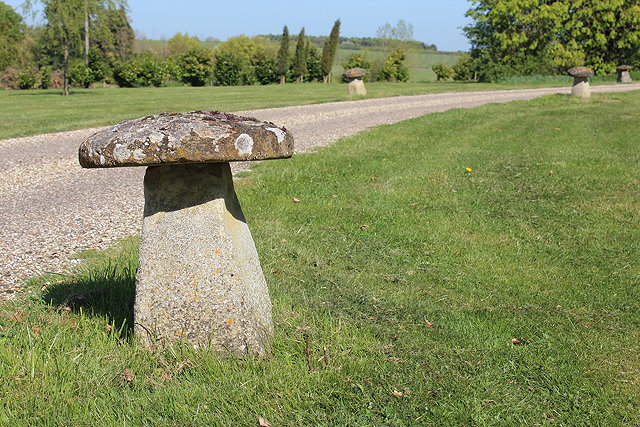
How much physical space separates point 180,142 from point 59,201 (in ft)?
18.8

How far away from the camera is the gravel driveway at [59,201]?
5785 mm

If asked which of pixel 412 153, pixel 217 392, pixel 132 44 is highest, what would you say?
pixel 132 44

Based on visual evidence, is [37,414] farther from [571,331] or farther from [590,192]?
[590,192]

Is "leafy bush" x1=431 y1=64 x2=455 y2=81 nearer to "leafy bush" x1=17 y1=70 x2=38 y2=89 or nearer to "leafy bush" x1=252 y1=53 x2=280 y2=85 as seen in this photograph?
"leafy bush" x1=252 y1=53 x2=280 y2=85

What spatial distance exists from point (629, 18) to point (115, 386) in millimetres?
47414

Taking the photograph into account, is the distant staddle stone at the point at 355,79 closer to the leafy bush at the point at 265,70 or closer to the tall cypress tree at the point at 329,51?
the leafy bush at the point at 265,70

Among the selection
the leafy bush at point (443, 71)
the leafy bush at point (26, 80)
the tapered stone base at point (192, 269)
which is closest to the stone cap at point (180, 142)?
the tapered stone base at point (192, 269)

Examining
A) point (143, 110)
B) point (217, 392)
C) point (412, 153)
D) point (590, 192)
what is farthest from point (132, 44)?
point (217, 392)

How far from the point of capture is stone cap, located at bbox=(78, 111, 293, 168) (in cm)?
319

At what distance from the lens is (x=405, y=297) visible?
16.1 feet

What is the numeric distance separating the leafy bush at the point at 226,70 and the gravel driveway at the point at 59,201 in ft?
108

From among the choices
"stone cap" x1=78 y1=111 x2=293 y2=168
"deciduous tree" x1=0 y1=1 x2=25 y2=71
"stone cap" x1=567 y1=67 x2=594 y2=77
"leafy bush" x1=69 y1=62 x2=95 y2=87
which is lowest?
"stone cap" x1=78 y1=111 x2=293 y2=168

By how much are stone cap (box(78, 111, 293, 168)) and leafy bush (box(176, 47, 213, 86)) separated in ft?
152

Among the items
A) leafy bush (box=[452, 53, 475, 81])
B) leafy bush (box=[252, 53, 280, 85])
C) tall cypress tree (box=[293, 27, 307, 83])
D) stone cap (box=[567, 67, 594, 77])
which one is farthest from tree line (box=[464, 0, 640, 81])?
stone cap (box=[567, 67, 594, 77])
